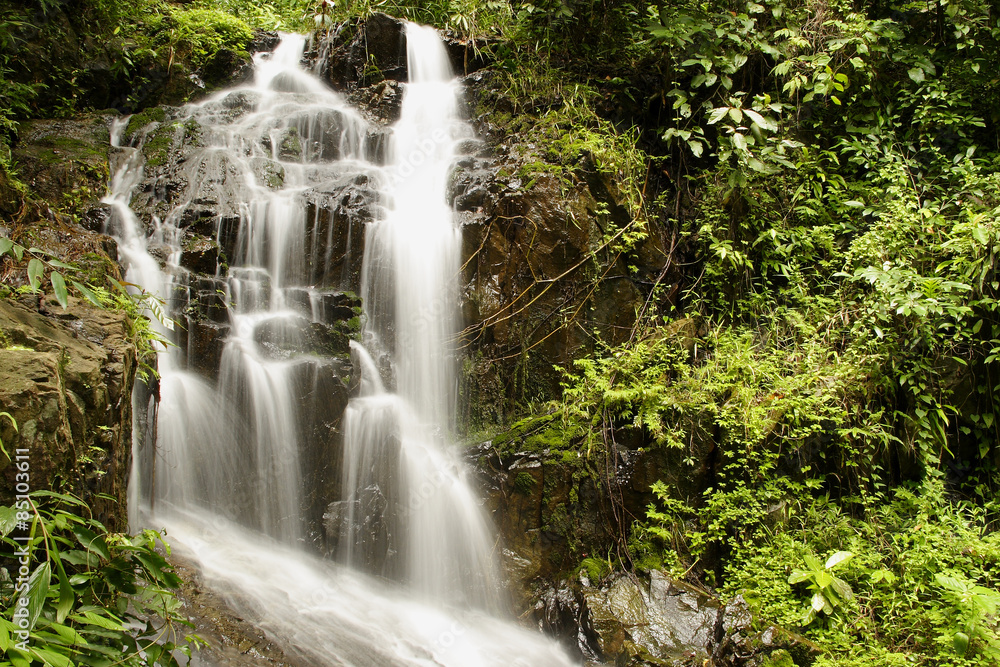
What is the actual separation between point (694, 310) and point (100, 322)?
4591 millimetres

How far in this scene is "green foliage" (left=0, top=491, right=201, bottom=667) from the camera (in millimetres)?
1935

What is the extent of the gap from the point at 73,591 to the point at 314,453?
2551mm

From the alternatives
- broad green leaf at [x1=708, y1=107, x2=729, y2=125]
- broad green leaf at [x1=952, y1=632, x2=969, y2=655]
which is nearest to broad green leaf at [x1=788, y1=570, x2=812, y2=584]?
broad green leaf at [x1=952, y1=632, x2=969, y2=655]

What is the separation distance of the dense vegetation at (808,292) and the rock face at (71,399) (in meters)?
2.96

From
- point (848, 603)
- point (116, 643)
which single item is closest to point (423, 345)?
point (116, 643)

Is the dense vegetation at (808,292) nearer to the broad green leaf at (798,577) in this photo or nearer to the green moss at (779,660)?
the broad green leaf at (798,577)

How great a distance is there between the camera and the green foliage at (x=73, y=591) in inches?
76.2

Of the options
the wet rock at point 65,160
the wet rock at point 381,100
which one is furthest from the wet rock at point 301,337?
the wet rock at point 381,100

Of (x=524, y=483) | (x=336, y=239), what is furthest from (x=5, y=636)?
(x=336, y=239)

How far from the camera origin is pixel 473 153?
636cm

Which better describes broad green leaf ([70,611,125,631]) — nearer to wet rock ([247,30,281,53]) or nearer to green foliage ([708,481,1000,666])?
green foliage ([708,481,1000,666])

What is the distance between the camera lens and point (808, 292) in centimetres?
503

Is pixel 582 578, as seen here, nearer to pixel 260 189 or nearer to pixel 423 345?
pixel 423 345

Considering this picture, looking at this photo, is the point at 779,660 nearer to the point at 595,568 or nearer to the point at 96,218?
the point at 595,568
